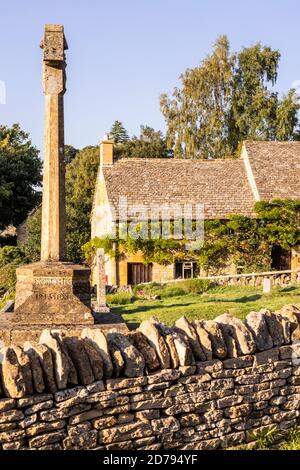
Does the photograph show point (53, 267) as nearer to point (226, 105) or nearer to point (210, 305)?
point (210, 305)

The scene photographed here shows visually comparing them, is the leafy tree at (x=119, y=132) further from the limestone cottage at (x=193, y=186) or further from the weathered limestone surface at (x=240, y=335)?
the weathered limestone surface at (x=240, y=335)

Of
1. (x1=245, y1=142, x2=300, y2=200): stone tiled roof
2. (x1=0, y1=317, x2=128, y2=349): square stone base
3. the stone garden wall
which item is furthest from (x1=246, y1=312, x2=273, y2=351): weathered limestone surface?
(x1=245, y1=142, x2=300, y2=200): stone tiled roof

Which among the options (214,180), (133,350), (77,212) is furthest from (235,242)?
(133,350)

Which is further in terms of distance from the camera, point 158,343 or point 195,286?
point 195,286

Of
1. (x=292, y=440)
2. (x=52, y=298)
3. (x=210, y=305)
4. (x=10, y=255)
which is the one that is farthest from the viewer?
(x=10, y=255)

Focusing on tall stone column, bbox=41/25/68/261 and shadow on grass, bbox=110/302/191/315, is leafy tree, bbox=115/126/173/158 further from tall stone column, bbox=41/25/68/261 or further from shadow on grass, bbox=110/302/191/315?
tall stone column, bbox=41/25/68/261

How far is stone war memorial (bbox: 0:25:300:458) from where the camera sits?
4598 millimetres

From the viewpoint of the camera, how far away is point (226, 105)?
131ft

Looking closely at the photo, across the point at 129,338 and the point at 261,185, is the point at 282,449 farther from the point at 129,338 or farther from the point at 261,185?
the point at 261,185

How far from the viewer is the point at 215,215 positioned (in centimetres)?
2675

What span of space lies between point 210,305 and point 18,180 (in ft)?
81.7

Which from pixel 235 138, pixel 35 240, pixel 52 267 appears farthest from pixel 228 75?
pixel 52 267

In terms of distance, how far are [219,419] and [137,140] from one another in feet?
151

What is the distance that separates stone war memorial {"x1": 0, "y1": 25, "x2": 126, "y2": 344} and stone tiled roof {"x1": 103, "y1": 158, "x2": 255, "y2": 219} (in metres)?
15.7
